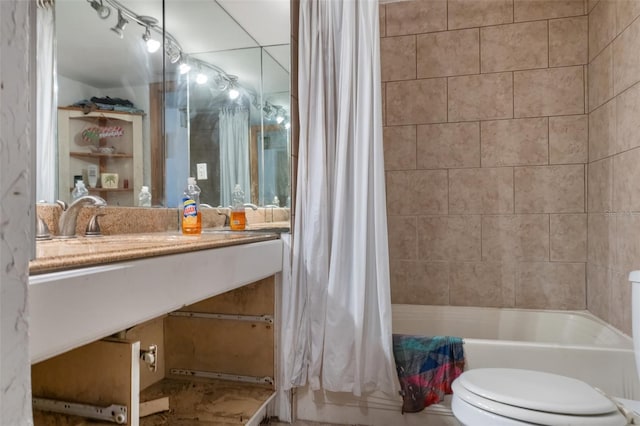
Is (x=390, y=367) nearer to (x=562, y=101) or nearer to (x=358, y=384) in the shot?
(x=358, y=384)

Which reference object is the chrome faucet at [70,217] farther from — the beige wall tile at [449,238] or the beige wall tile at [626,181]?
the beige wall tile at [626,181]

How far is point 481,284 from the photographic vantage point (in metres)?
2.60

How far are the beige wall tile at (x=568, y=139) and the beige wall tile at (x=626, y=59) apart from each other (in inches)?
16.0

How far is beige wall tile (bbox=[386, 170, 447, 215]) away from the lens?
266 centimetres

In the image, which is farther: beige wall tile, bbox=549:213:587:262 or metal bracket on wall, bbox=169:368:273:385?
beige wall tile, bbox=549:213:587:262

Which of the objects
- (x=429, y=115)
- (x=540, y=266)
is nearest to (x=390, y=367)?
(x=540, y=266)

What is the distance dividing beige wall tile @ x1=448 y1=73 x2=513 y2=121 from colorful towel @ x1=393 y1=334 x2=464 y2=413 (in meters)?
1.47

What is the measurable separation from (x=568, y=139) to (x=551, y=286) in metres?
0.90

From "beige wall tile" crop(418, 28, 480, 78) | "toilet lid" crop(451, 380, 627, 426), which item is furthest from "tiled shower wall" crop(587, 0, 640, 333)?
"toilet lid" crop(451, 380, 627, 426)

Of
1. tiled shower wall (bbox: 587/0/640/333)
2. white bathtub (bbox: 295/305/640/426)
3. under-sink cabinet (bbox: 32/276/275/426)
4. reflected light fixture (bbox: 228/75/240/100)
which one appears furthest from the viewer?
reflected light fixture (bbox: 228/75/240/100)

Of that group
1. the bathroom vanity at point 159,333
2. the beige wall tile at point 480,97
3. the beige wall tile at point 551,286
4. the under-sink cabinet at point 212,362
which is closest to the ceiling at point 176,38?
the bathroom vanity at point 159,333

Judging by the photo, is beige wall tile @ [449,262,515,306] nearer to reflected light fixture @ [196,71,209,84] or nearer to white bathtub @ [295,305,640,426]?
white bathtub @ [295,305,640,426]

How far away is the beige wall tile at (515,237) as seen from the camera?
251 cm

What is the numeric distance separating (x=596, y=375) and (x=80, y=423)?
1.97 metres
